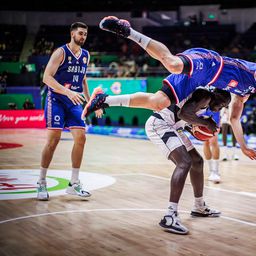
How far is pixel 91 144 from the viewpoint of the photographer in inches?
556

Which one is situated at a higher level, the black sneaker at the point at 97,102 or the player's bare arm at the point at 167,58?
the player's bare arm at the point at 167,58

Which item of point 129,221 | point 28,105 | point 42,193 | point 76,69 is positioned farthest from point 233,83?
point 28,105

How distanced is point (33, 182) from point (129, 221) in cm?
265

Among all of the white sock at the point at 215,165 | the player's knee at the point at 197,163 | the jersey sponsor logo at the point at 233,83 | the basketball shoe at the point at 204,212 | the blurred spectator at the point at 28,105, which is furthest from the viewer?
the blurred spectator at the point at 28,105

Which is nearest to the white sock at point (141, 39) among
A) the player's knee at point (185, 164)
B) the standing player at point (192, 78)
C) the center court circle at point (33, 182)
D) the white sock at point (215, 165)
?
the standing player at point (192, 78)

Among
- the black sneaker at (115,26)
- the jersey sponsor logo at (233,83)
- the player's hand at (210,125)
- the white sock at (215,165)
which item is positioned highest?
the black sneaker at (115,26)

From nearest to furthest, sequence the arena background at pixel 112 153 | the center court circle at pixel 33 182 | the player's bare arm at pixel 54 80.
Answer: the arena background at pixel 112 153
the player's bare arm at pixel 54 80
the center court circle at pixel 33 182

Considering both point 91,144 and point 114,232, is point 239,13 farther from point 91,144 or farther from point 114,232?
point 114,232

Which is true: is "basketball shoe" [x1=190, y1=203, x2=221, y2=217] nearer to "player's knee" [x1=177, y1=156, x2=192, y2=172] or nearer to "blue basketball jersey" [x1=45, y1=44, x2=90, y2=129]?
"player's knee" [x1=177, y1=156, x2=192, y2=172]

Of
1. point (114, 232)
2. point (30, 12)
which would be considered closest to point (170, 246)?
point (114, 232)

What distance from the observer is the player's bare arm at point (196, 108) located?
473cm

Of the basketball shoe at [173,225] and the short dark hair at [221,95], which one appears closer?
the basketball shoe at [173,225]

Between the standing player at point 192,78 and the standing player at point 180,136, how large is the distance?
0.45 ft

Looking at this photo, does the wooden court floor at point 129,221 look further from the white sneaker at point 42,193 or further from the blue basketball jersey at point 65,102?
the blue basketball jersey at point 65,102
